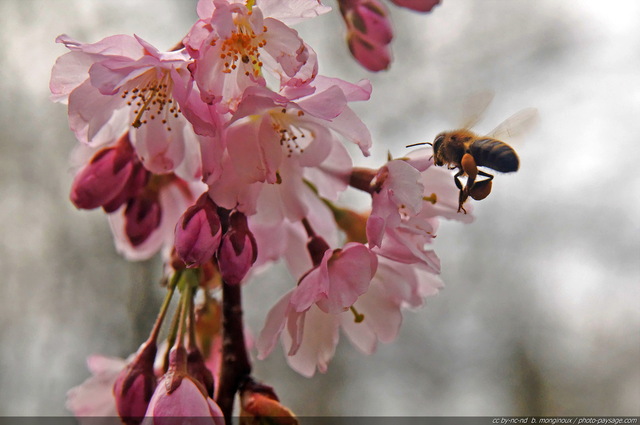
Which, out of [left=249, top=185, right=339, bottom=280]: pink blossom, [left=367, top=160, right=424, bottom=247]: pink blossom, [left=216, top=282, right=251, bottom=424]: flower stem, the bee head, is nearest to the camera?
[left=367, top=160, right=424, bottom=247]: pink blossom

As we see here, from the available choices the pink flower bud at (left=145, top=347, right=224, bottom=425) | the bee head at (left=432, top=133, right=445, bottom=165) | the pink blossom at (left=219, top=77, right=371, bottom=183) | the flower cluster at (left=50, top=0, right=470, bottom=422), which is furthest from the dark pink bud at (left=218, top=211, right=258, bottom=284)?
the bee head at (left=432, top=133, right=445, bottom=165)

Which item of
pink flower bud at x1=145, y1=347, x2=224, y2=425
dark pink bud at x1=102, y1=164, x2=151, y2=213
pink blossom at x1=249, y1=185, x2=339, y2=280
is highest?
dark pink bud at x1=102, y1=164, x2=151, y2=213

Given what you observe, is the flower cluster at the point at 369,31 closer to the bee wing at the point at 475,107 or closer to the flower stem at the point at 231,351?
the bee wing at the point at 475,107

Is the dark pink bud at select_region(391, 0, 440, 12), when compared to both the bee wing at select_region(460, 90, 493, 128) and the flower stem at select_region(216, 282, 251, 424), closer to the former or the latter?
the bee wing at select_region(460, 90, 493, 128)

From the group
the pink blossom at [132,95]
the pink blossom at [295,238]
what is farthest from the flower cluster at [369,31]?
the pink blossom at [132,95]

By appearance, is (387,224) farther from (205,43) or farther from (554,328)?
(554,328)
